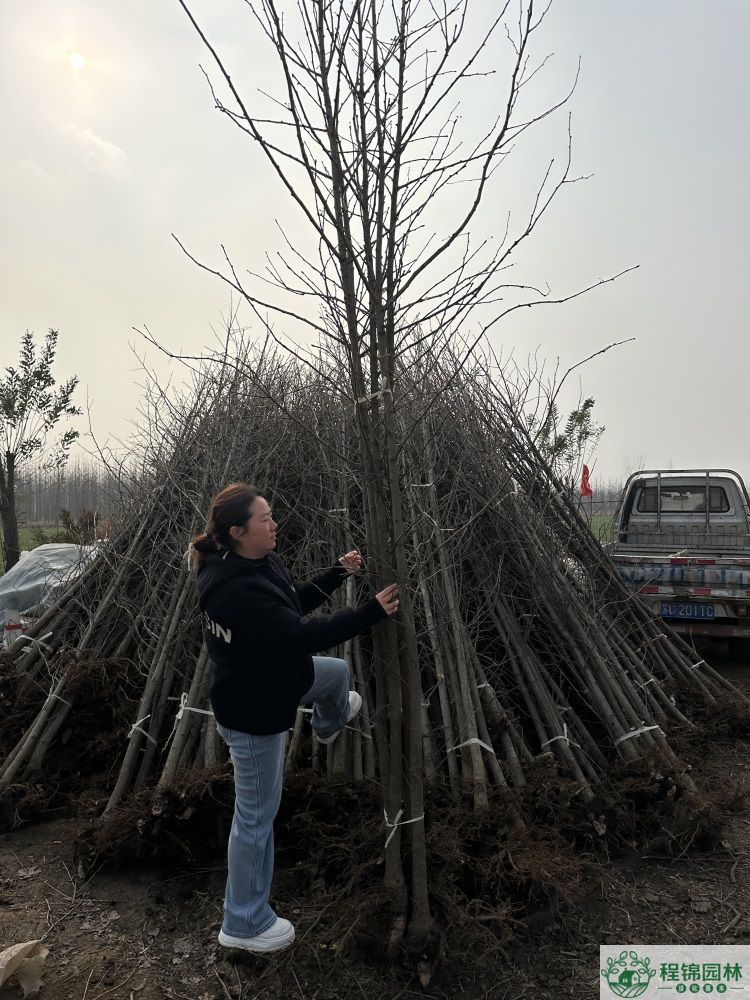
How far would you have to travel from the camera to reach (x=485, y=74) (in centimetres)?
246

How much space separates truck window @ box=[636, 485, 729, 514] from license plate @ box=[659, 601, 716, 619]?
6.59ft

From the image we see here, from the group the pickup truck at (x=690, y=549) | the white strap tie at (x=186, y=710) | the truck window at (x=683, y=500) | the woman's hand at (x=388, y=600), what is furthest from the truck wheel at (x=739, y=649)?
the woman's hand at (x=388, y=600)

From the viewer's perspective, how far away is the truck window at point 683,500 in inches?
309

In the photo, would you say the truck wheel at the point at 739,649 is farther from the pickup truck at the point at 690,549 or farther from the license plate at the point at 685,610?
the license plate at the point at 685,610

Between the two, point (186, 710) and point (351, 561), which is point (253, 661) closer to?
point (351, 561)

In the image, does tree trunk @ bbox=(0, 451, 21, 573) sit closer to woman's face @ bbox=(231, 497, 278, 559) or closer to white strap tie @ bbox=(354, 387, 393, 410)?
woman's face @ bbox=(231, 497, 278, 559)

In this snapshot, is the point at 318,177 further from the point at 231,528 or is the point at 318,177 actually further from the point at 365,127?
the point at 231,528

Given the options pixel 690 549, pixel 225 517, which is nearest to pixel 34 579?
pixel 225 517

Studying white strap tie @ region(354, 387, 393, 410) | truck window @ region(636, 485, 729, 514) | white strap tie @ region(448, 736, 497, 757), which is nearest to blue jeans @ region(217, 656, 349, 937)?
white strap tie @ region(448, 736, 497, 757)

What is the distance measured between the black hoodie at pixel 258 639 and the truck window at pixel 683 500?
21.7 ft

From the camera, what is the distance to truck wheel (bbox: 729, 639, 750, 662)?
682cm

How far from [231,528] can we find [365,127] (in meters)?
1.44

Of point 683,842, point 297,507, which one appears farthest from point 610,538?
point 683,842

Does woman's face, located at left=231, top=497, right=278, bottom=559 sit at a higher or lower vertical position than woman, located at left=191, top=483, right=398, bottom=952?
higher
